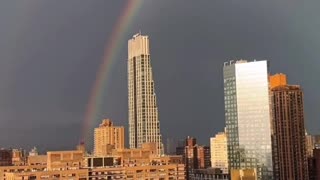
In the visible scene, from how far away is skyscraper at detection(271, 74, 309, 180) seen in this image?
101ft

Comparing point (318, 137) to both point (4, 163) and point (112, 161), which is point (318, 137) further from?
point (4, 163)

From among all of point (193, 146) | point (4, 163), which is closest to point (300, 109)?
point (193, 146)

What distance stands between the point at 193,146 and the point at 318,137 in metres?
9.64

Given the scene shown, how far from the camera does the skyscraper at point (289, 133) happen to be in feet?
101

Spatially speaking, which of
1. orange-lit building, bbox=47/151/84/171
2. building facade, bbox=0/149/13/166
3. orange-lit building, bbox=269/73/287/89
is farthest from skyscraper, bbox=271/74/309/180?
building facade, bbox=0/149/13/166

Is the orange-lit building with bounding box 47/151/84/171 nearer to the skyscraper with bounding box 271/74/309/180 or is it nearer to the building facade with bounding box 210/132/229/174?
the skyscraper with bounding box 271/74/309/180

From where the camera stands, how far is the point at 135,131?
1726 inches

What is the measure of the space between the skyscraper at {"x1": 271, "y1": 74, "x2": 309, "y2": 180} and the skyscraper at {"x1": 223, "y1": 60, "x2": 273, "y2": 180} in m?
0.47

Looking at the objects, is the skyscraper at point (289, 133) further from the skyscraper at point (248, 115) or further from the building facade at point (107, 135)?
the building facade at point (107, 135)

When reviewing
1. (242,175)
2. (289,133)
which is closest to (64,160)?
(242,175)

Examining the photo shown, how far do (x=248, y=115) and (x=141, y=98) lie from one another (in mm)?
12748

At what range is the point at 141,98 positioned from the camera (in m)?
43.9

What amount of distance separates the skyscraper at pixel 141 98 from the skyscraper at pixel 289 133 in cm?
1237

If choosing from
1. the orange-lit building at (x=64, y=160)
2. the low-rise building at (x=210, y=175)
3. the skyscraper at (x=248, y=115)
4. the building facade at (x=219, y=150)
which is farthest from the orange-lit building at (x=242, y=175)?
the building facade at (x=219, y=150)
